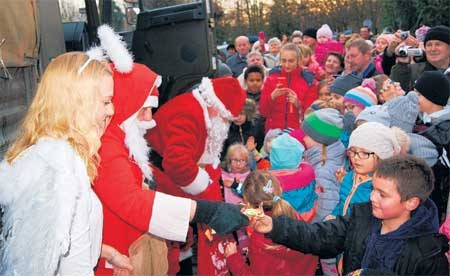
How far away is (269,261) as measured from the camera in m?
3.17

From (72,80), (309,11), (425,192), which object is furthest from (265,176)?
(309,11)

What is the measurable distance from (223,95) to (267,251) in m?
1.40

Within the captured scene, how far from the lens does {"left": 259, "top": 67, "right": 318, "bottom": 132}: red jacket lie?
19.0ft

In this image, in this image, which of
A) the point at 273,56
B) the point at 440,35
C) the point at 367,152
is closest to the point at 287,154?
the point at 367,152

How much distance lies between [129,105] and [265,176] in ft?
3.06

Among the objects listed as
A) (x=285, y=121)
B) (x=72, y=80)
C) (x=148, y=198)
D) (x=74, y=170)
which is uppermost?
(x=72, y=80)

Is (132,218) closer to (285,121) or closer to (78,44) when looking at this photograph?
(78,44)

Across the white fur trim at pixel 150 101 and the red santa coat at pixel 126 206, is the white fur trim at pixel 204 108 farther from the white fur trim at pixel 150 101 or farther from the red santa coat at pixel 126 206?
the red santa coat at pixel 126 206

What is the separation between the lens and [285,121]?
5.78m

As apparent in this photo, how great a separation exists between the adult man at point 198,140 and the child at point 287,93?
1.57 m

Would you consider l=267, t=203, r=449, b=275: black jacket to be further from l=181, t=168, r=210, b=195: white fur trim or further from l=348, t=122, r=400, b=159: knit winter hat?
l=181, t=168, r=210, b=195: white fur trim

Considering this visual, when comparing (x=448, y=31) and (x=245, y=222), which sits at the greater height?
(x=448, y=31)

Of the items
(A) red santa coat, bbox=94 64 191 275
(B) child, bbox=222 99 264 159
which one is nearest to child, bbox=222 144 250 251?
(B) child, bbox=222 99 264 159

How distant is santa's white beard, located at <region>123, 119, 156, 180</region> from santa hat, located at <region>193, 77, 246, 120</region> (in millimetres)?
1125
